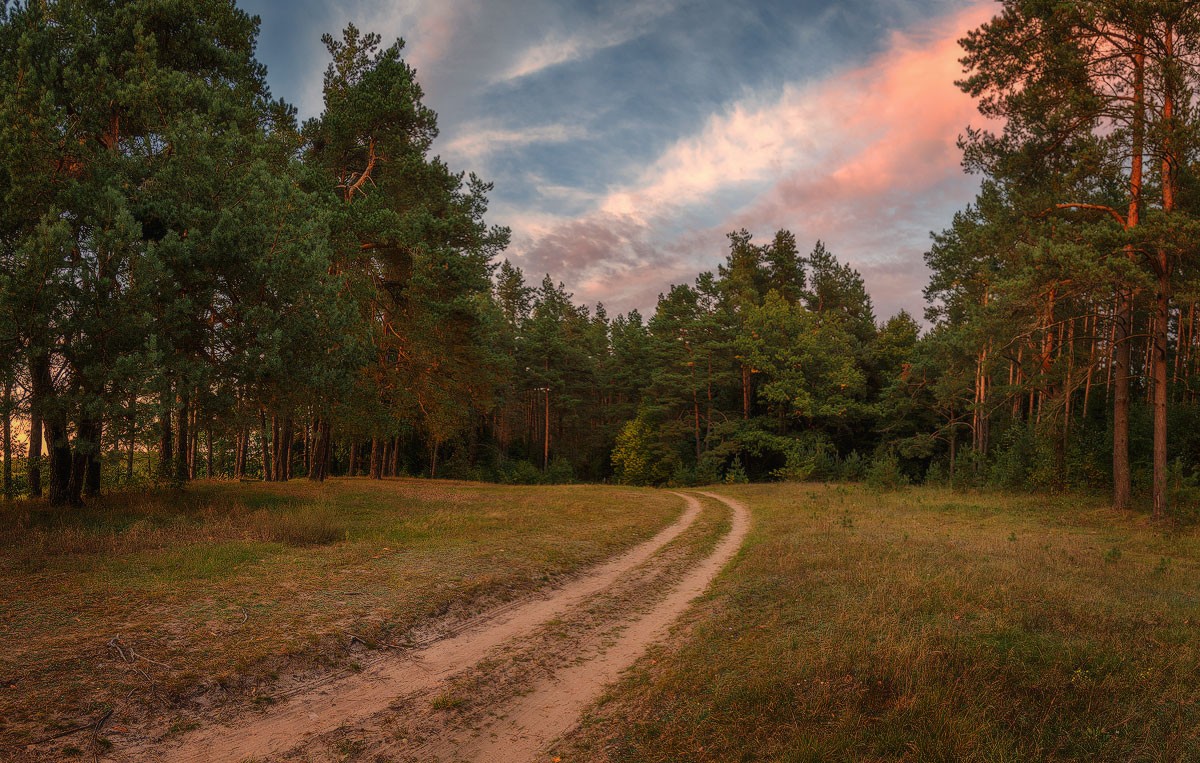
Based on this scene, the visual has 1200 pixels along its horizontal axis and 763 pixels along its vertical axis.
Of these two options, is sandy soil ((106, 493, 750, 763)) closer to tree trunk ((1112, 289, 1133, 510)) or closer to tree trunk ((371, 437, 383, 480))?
tree trunk ((1112, 289, 1133, 510))

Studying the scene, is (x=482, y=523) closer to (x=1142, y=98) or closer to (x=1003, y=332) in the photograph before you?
(x=1003, y=332)

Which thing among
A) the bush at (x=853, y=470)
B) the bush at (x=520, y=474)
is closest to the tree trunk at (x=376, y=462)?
the bush at (x=520, y=474)

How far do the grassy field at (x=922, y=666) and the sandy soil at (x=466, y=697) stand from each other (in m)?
0.51

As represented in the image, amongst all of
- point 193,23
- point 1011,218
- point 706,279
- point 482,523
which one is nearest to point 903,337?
point 706,279

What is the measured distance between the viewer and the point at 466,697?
5789mm

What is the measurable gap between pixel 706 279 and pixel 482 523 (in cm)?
4046

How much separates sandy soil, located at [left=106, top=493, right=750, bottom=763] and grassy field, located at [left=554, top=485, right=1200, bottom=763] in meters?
0.51

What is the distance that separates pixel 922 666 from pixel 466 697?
446 centimetres

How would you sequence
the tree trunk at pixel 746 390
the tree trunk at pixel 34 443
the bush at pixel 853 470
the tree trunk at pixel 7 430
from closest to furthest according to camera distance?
the tree trunk at pixel 7 430, the tree trunk at pixel 34 443, the bush at pixel 853 470, the tree trunk at pixel 746 390

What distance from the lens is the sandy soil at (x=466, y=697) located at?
190 inches

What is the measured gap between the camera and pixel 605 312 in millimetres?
87375

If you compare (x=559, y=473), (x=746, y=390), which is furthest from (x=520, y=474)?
(x=746, y=390)

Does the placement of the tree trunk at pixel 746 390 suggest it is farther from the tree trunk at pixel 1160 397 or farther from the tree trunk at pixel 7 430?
the tree trunk at pixel 7 430

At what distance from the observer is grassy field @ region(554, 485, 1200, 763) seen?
181 inches
